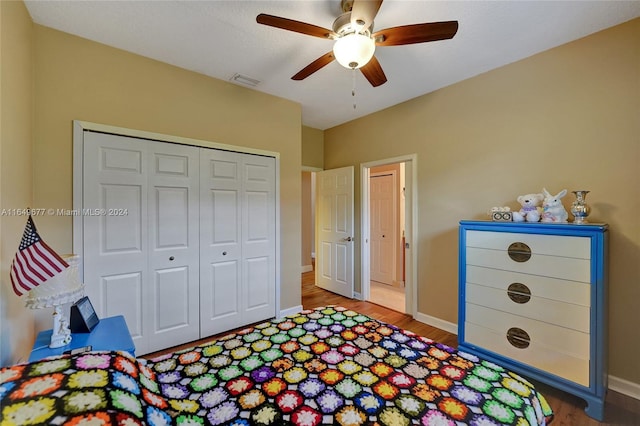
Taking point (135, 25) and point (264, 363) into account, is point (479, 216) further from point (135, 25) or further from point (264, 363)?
point (135, 25)

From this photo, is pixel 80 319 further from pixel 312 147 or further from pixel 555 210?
pixel 312 147

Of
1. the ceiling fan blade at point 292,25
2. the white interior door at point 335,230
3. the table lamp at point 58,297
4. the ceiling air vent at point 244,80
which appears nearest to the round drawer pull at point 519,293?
the white interior door at point 335,230

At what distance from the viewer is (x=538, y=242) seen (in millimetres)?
1946

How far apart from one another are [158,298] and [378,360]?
2.07 m

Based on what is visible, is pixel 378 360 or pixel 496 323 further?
pixel 496 323

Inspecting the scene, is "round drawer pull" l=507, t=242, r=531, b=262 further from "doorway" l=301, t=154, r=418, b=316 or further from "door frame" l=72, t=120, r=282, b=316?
"door frame" l=72, t=120, r=282, b=316

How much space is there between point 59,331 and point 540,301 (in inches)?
120

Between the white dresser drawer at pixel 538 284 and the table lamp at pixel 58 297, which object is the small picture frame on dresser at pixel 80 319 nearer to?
the table lamp at pixel 58 297

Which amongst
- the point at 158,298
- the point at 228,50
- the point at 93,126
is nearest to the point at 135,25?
the point at 228,50

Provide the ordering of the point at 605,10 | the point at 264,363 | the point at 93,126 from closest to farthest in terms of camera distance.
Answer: the point at 264,363
the point at 605,10
the point at 93,126

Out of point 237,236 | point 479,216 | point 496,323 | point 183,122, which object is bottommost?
point 496,323

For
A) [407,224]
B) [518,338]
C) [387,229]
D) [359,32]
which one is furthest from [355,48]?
[387,229]

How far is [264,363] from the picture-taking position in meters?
1.30

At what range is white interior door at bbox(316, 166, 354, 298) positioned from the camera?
12.9 ft
